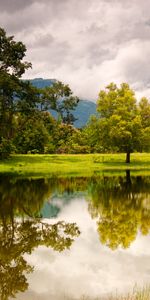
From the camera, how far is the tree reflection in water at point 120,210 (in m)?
22.3

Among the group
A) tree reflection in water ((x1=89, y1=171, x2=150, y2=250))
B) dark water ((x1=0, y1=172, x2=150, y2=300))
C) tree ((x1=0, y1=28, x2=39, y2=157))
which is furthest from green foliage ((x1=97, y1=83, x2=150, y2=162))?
dark water ((x1=0, y1=172, x2=150, y2=300))

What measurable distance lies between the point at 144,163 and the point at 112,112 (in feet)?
35.5

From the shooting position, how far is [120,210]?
30.4 m

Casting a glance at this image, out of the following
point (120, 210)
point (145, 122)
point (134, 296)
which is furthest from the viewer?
point (145, 122)

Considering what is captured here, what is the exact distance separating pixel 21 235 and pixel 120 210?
971 centimetres

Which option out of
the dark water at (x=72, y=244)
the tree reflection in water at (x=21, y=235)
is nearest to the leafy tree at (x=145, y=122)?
the dark water at (x=72, y=244)

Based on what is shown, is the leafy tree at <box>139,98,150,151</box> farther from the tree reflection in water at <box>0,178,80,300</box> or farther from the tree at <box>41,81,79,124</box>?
the tree reflection in water at <box>0,178,80,300</box>

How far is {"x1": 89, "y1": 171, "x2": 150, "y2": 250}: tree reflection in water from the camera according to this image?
22344mm

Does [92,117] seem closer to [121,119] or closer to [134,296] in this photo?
[121,119]

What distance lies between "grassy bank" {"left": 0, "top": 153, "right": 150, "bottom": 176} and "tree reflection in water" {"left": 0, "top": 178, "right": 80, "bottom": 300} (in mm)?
26204

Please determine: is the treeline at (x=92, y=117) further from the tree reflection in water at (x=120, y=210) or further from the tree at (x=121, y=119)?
the tree reflection in water at (x=120, y=210)

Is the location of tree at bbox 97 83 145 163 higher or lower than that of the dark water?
higher

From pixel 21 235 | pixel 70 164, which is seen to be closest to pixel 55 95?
pixel 70 164

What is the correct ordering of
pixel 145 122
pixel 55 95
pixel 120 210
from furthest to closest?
pixel 55 95 → pixel 145 122 → pixel 120 210
